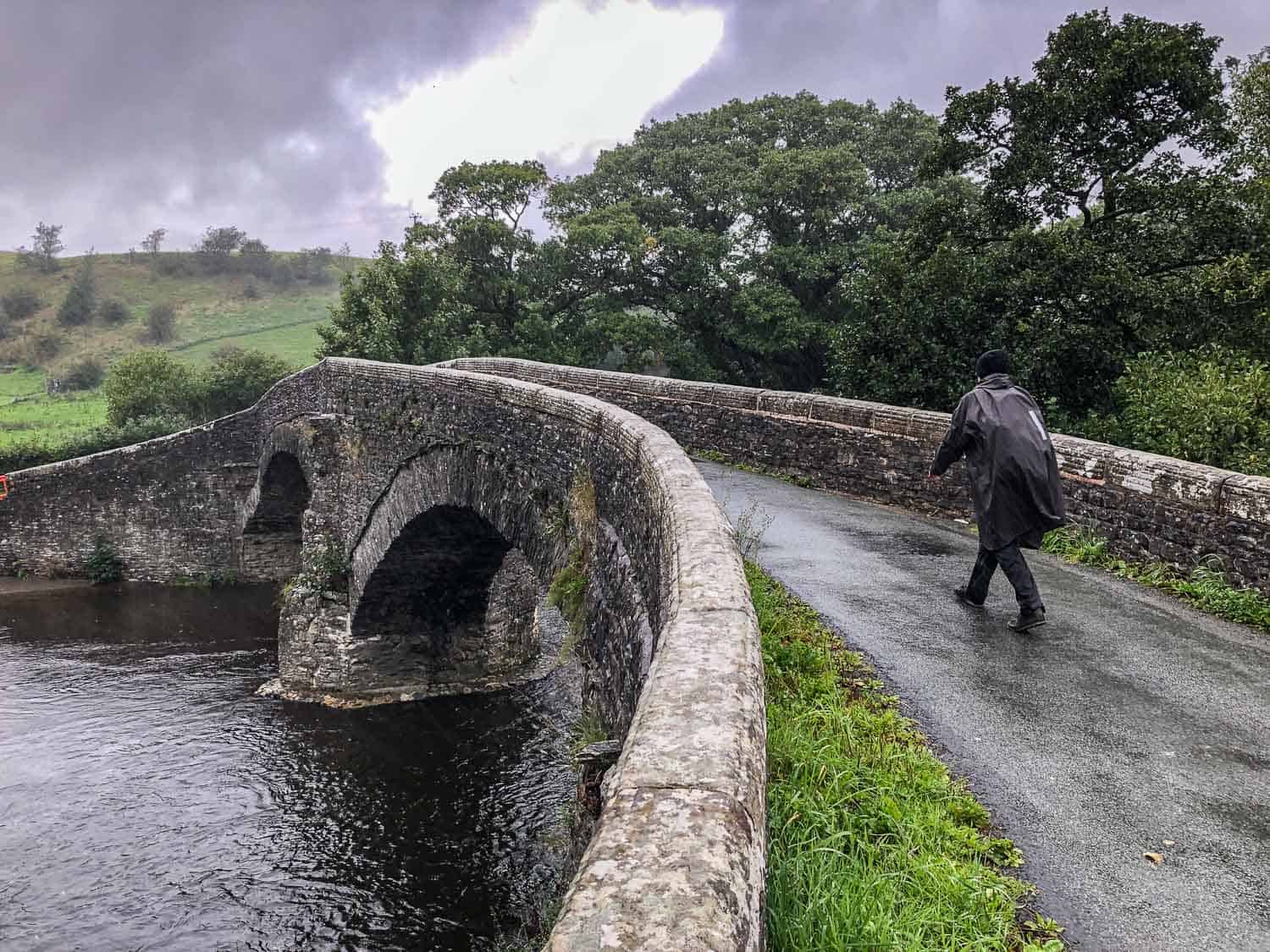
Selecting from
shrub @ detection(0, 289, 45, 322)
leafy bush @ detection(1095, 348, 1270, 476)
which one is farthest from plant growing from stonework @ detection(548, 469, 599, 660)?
shrub @ detection(0, 289, 45, 322)

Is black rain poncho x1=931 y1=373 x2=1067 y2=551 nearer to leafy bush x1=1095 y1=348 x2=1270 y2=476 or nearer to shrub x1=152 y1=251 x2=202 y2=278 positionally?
leafy bush x1=1095 y1=348 x2=1270 y2=476

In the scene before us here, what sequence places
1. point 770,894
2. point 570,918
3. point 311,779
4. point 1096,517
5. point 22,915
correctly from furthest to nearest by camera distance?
point 311,779 → point 22,915 → point 1096,517 → point 770,894 → point 570,918

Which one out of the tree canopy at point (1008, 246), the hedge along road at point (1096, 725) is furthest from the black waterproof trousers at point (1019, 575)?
the tree canopy at point (1008, 246)

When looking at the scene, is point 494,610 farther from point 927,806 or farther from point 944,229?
A: point 927,806

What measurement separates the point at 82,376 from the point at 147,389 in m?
23.7

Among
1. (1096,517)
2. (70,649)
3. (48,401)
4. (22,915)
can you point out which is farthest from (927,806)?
(48,401)

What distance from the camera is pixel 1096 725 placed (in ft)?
14.5

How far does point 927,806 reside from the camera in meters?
3.55

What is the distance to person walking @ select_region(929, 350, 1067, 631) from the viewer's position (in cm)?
565

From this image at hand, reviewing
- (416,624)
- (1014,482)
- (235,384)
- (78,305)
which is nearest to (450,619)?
(416,624)

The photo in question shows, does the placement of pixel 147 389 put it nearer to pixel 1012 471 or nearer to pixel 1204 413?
pixel 1204 413

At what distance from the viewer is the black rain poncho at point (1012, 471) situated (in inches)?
222

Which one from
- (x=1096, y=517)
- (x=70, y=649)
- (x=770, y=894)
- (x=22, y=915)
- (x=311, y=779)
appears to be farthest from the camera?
(x=70, y=649)

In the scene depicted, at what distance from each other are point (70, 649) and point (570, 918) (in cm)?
2421
